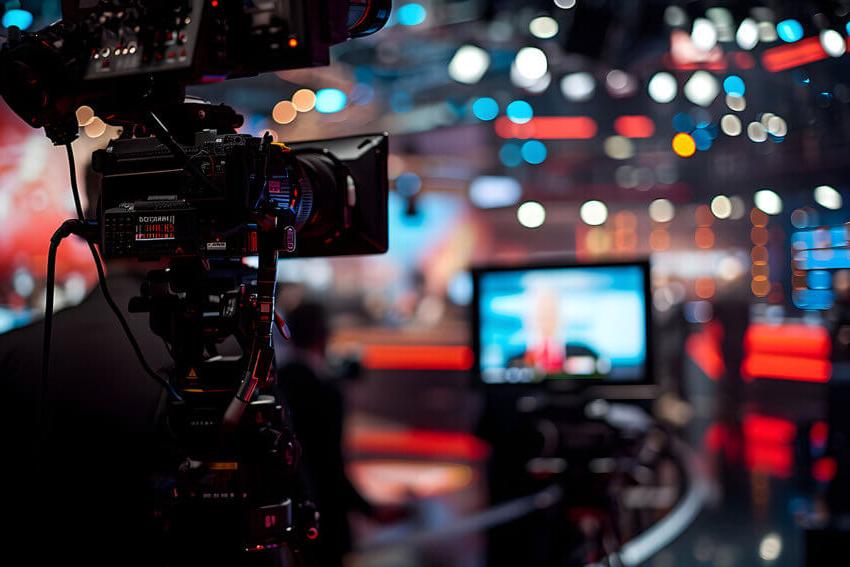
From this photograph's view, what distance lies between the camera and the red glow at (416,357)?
28.0ft

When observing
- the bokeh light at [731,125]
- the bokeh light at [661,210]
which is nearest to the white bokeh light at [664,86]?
the bokeh light at [731,125]

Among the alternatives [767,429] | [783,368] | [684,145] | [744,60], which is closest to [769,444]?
[767,429]

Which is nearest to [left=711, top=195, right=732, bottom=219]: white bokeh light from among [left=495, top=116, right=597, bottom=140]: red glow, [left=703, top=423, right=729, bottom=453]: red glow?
[left=495, top=116, right=597, bottom=140]: red glow

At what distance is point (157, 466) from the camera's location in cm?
213

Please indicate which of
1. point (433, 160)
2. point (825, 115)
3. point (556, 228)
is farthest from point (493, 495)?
point (556, 228)

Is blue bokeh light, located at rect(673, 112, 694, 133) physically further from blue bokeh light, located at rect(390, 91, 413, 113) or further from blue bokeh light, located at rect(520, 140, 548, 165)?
blue bokeh light, located at rect(390, 91, 413, 113)

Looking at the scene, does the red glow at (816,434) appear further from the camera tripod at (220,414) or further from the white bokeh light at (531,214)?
the white bokeh light at (531,214)

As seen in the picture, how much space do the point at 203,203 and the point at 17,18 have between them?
4.99 feet

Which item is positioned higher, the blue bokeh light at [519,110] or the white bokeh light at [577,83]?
the blue bokeh light at [519,110]

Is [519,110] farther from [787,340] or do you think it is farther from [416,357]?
[787,340]

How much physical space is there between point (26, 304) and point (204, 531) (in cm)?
106

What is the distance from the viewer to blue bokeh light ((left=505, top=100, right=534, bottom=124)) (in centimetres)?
949

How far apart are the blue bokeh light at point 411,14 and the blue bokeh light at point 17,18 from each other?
413 centimetres

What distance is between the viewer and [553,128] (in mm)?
10516
